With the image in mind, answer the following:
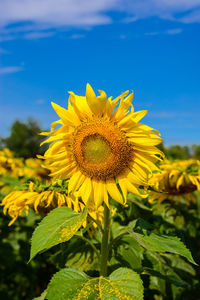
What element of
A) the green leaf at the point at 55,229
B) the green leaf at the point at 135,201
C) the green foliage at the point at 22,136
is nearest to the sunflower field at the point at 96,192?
the green leaf at the point at 55,229

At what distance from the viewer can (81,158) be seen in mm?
2336

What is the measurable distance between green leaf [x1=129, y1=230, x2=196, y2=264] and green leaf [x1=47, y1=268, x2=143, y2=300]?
0.68 ft

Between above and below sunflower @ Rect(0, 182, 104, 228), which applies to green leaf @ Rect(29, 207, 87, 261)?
below

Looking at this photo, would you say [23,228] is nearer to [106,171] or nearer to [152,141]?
[106,171]

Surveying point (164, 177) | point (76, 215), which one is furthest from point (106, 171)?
point (164, 177)

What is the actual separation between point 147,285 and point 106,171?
1.65 m

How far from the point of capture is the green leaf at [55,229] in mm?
1996

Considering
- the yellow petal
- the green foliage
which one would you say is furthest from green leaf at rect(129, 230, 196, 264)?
the green foliage

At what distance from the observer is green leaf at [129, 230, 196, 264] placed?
80.0 inches

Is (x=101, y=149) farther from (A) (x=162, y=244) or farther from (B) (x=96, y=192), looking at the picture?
(A) (x=162, y=244)

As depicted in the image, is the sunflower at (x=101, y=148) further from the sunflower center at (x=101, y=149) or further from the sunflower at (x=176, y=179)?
the sunflower at (x=176, y=179)

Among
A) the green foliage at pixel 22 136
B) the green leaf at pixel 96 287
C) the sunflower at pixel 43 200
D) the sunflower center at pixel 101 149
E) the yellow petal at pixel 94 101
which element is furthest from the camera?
the green foliage at pixel 22 136

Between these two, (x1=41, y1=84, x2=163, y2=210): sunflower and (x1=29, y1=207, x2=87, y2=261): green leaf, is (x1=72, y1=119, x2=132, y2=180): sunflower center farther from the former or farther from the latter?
(x1=29, y1=207, x2=87, y2=261): green leaf

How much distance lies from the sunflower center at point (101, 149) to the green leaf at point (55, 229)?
1.04 feet
